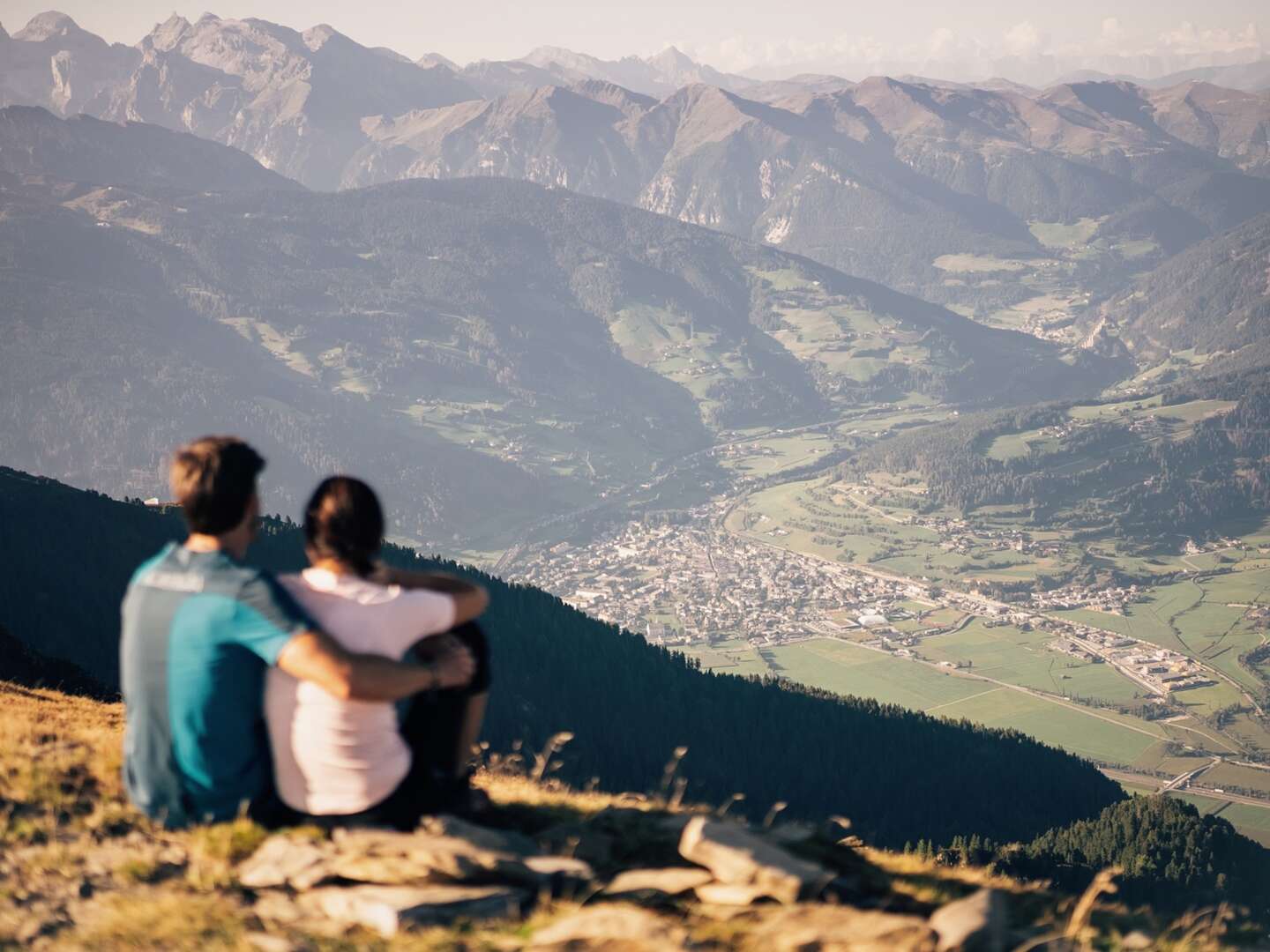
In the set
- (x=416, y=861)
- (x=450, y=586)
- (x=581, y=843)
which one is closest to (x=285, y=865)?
(x=416, y=861)

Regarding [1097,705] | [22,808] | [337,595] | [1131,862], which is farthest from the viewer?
[1097,705]

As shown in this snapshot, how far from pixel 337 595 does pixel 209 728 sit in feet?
6.57

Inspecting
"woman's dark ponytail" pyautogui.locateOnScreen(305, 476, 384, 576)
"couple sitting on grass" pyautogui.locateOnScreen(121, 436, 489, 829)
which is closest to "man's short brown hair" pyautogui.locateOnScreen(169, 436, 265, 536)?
"couple sitting on grass" pyautogui.locateOnScreen(121, 436, 489, 829)

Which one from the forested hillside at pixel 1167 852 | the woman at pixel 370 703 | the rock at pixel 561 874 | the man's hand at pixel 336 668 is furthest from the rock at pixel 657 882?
the forested hillside at pixel 1167 852

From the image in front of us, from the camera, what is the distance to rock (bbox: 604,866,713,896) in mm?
12125

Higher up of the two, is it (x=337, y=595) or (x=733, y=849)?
(x=337, y=595)

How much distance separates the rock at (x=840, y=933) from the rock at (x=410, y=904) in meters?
2.38

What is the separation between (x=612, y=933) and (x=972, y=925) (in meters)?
3.36

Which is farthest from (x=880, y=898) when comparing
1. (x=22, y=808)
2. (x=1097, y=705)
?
(x=1097, y=705)

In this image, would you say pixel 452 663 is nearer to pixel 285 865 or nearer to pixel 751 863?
pixel 285 865

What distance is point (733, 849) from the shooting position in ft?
41.3

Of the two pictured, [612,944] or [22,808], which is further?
[22,808]

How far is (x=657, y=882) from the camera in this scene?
1230 cm

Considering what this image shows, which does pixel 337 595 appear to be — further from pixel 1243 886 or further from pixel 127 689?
pixel 1243 886
